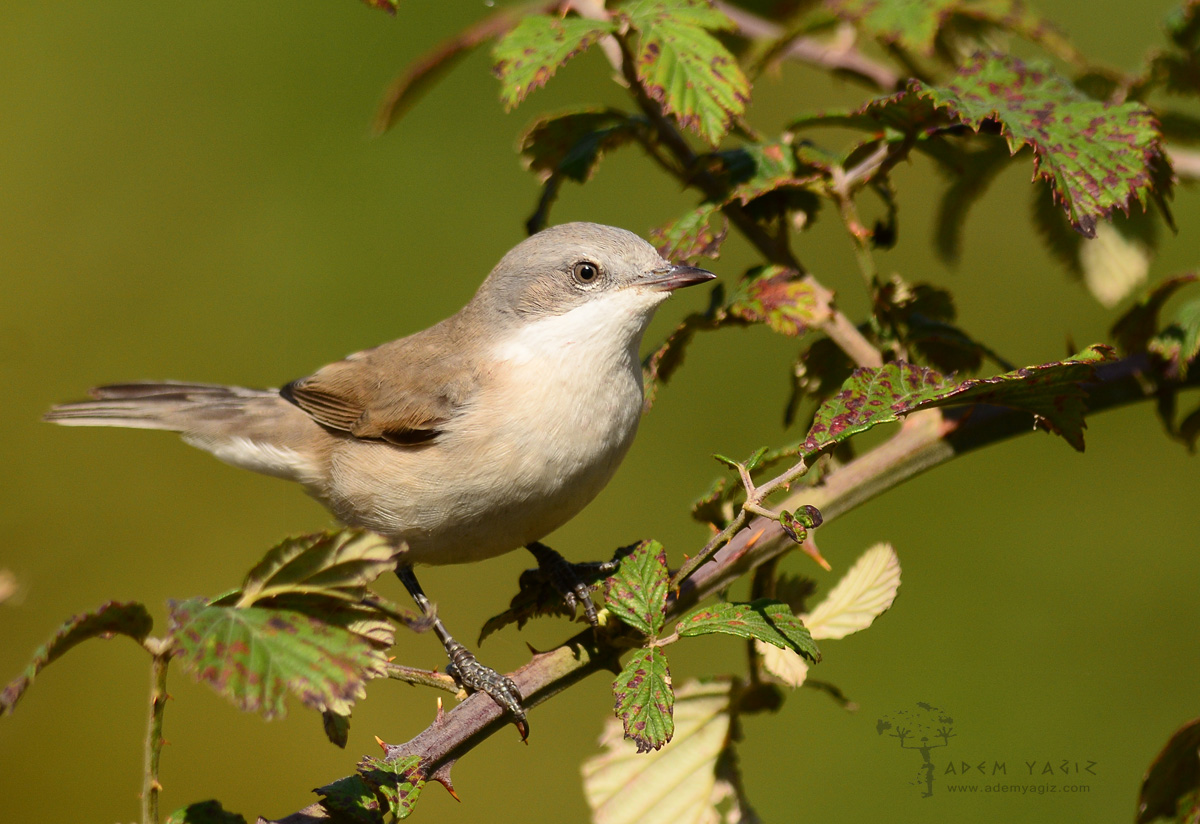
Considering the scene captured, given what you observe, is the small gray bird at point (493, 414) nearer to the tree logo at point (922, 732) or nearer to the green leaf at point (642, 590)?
the green leaf at point (642, 590)

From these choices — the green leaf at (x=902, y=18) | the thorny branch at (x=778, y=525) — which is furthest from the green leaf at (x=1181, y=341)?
the green leaf at (x=902, y=18)

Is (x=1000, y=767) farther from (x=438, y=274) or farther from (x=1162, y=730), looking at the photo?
(x=438, y=274)

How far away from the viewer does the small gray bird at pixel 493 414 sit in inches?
91.6

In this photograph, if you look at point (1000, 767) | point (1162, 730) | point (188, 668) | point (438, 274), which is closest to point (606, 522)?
point (438, 274)

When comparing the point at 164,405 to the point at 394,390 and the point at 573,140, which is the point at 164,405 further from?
the point at 573,140

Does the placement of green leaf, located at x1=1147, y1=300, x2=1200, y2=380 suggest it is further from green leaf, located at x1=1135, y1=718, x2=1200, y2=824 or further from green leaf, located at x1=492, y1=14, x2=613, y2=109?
green leaf, located at x1=492, y1=14, x2=613, y2=109

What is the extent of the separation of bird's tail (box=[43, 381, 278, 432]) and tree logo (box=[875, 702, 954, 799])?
90.6 inches

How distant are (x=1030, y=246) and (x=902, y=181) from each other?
0.76m

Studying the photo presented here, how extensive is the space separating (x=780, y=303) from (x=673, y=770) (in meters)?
0.91

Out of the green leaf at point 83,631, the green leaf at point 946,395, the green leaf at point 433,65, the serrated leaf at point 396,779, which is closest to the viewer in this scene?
the green leaf at point 83,631

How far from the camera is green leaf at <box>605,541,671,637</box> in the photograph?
62.9 inches

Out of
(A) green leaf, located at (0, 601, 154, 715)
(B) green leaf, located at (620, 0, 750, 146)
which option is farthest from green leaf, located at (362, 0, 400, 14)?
(A) green leaf, located at (0, 601, 154, 715)

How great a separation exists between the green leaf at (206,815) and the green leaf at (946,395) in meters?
0.91

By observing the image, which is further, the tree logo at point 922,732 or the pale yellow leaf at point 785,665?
the tree logo at point 922,732
